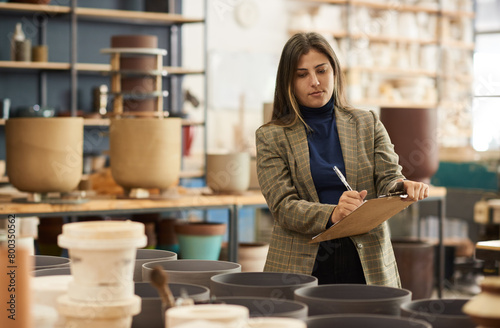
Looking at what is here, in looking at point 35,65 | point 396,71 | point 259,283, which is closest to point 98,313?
point 259,283

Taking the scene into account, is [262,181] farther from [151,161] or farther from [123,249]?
[151,161]

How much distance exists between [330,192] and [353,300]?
2.80 ft

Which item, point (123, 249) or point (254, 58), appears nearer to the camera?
point (123, 249)

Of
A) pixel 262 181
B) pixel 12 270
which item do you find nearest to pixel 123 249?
Answer: pixel 12 270

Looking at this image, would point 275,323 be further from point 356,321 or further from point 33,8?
point 33,8

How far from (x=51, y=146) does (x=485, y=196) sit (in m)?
3.62

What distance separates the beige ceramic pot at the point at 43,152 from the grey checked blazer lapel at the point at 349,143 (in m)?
1.45

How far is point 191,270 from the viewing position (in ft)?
5.50

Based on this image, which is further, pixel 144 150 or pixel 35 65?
pixel 35 65

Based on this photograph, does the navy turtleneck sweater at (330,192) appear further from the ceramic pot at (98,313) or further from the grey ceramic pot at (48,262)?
the ceramic pot at (98,313)

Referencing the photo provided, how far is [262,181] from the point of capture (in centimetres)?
214

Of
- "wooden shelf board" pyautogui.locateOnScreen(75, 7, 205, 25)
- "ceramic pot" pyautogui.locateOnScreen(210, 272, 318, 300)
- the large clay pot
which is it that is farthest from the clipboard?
"wooden shelf board" pyautogui.locateOnScreen(75, 7, 205, 25)

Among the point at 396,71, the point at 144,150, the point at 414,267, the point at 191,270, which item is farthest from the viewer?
the point at 396,71

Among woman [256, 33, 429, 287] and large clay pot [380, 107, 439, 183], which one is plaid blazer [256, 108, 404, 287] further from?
large clay pot [380, 107, 439, 183]
